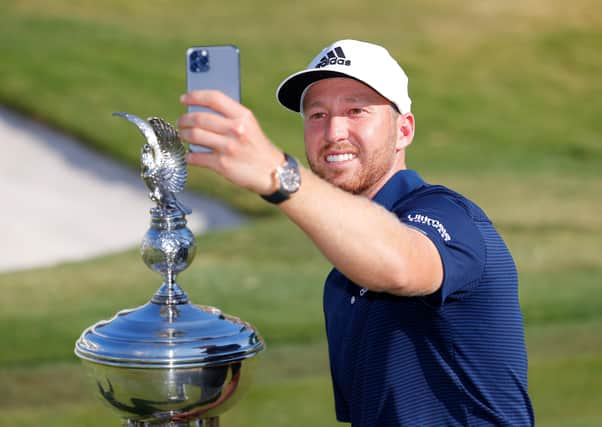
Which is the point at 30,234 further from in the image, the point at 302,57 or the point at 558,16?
the point at 558,16

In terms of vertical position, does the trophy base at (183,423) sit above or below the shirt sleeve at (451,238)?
below

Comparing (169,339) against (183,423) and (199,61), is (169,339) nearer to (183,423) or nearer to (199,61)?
(183,423)

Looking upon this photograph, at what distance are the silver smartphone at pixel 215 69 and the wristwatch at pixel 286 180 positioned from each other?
160mm

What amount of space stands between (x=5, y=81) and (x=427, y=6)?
1327 centimetres

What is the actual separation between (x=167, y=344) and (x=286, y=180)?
594 millimetres

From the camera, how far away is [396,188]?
3.27 metres

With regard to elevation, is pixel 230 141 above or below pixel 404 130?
below

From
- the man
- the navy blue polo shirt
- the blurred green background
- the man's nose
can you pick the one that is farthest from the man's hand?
the blurred green background

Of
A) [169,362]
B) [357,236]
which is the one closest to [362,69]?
[357,236]

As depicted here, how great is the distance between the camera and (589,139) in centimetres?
2211

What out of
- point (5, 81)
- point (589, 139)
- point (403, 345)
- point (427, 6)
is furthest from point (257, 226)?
point (427, 6)

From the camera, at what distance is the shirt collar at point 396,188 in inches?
128

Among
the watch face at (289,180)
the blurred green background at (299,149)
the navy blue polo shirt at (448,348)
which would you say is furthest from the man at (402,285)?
the blurred green background at (299,149)

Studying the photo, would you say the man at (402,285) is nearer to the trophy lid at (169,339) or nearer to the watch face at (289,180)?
the watch face at (289,180)
